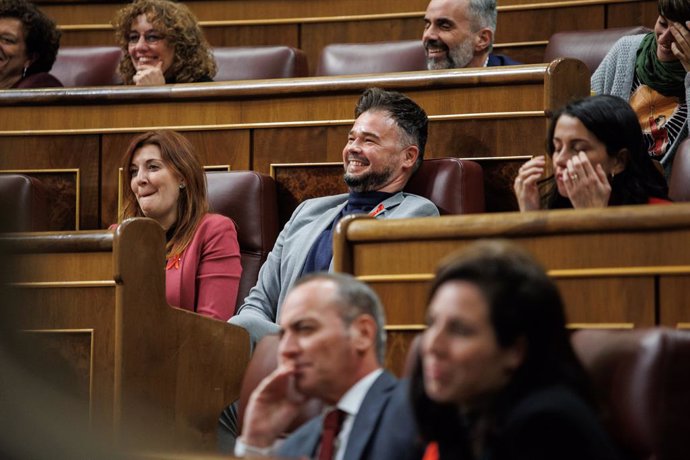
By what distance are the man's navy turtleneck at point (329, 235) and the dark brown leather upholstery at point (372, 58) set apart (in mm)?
362

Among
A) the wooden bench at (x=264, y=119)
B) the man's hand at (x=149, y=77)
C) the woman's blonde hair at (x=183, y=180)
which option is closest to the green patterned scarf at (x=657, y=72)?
the wooden bench at (x=264, y=119)

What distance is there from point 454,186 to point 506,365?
54cm

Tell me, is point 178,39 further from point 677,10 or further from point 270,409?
point 270,409

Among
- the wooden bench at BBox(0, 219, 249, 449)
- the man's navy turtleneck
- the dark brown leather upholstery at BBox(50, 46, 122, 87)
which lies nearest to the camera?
the wooden bench at BBox(0, 219, 249, 449)

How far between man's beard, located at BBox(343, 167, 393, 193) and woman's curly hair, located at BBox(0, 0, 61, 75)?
1.79ft

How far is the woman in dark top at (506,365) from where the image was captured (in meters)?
0.48

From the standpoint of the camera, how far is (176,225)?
1.11m

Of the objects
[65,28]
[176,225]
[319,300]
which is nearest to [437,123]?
[176,225]

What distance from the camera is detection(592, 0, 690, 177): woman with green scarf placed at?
108 cm

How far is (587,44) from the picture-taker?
4.43 ft

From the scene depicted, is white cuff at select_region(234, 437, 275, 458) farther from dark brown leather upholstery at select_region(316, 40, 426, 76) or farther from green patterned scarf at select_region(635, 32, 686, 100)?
dark brown leather upholstery at select_region(316, 40, 426, 76)

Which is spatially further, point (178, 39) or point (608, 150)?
point (178, 39)

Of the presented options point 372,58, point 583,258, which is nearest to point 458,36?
point 372,58

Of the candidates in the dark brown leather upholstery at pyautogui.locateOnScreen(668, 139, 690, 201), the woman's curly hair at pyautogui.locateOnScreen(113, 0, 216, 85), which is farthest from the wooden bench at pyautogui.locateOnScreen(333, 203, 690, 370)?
the woman's curly hair at pyautogui.locateOnScreen(113, 0, 216, 85)
